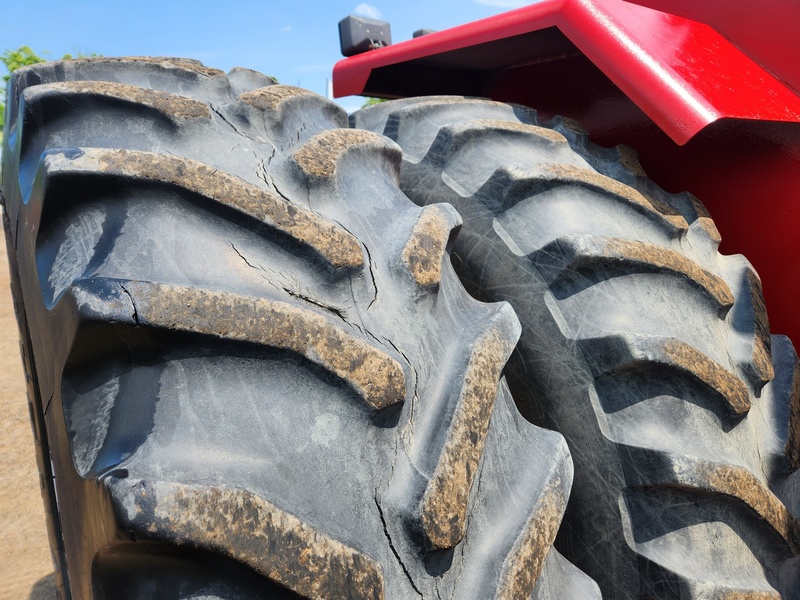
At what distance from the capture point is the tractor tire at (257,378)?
53 centimetres

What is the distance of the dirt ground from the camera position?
1.60 metres

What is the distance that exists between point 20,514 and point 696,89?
2.03 metres

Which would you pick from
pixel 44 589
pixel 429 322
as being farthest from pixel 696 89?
pixel 44 589

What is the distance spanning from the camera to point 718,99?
0.87 metres

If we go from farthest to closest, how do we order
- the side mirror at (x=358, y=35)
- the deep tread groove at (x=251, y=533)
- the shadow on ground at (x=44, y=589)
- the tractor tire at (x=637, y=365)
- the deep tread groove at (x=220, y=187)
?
the side mirror at (x=358, y=35) → the shadow on ground at (x=44, y=589) → the tractor tire at (x=637, y=365) → the deep tread groove at (x=220, y=187) → the deep tread groove at (x=251, y=533)

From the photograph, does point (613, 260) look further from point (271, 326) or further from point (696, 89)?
point (271, 326)

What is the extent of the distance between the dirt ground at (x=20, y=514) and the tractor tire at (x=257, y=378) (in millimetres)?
1108

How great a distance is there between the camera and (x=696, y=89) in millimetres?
871

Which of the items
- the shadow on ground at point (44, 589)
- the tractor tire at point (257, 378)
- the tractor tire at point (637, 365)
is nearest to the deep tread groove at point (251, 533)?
the tractor tire at point (257, 378)

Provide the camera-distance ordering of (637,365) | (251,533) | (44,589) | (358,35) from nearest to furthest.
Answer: (251,533) < (637,365) < (44,589) < (358,35)

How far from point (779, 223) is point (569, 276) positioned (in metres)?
0.38

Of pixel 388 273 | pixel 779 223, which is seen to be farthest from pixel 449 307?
pixel 779 223

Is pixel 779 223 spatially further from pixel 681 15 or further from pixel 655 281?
pixel 681 15

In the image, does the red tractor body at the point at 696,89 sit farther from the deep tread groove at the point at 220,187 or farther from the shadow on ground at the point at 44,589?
the shadow on ground at the point at 44,589
